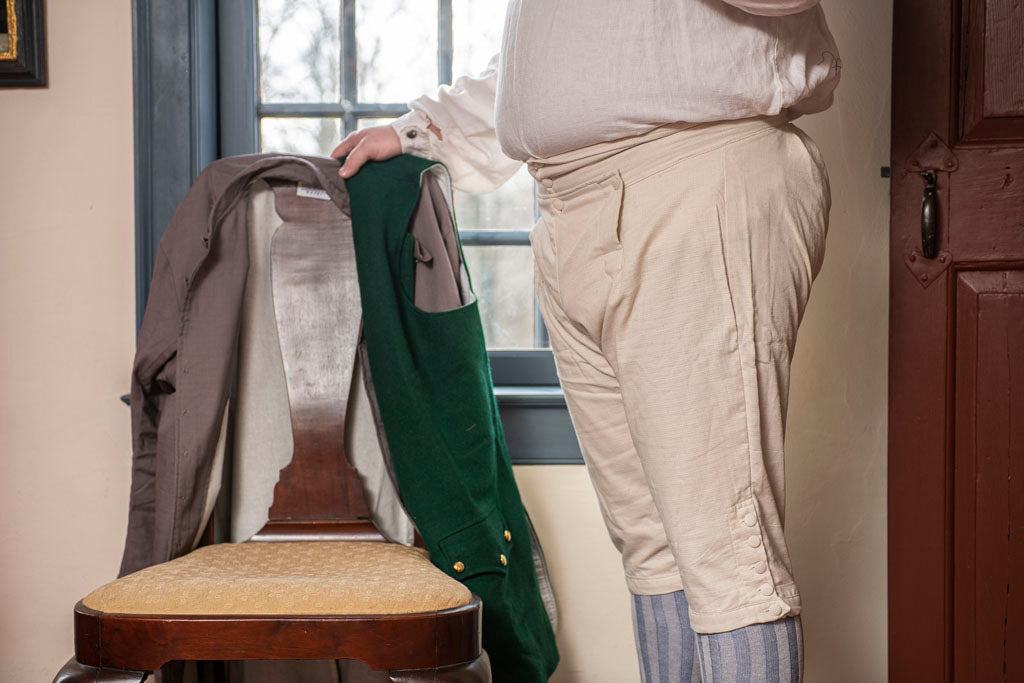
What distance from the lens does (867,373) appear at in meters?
1.64

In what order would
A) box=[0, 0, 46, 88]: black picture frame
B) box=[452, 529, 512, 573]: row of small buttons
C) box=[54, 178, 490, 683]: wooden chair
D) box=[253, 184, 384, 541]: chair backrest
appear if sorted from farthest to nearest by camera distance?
box=[0, 0, 46, 88]: black picture frame < box=[253, 184, 384, 541]: chair backrest < box=[452, 529, 512, 573]: row of small buttons < box=[54, 178, 490, 683]: wooden chair

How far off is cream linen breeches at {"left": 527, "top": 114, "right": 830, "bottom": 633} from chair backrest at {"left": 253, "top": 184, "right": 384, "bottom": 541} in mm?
603

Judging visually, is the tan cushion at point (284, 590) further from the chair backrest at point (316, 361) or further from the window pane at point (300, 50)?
the window pane at point (300, 50)

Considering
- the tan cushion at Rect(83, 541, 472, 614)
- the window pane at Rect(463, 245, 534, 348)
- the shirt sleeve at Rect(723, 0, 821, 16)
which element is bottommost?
the tan cushion at Rect(83, 541, 472, 614)

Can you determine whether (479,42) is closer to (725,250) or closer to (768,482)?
(725,250)

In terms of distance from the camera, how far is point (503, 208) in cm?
184

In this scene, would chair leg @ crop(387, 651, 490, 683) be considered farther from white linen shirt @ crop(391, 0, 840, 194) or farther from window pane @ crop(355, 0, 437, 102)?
window pane @ crop(355, 0, 437, 102)

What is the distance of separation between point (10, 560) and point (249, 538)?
2.05 feet

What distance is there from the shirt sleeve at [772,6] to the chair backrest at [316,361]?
79 cm

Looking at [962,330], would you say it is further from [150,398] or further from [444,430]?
[150,398]

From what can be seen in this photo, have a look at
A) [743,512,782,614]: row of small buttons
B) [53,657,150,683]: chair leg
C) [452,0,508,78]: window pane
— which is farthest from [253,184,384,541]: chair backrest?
[743,512,782,614]: row of small buttons

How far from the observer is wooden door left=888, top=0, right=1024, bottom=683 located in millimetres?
1439

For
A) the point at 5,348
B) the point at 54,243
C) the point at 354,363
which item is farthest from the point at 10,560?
the point at 354,363

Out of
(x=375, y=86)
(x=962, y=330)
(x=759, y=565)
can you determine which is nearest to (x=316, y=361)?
(x=375, y=86)
